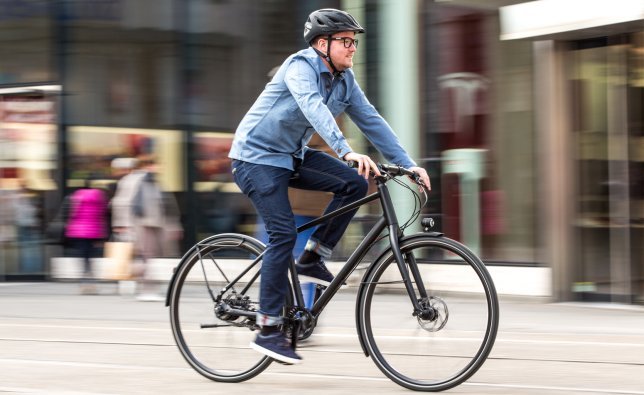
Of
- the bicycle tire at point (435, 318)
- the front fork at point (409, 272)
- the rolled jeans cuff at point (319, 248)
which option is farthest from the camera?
the rolled jeans cuff at point (319, 248)

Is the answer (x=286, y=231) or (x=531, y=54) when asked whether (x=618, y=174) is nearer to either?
(x=531, y=54)

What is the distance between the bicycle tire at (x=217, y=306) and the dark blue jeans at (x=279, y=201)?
6.6 inches

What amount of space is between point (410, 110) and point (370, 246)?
23.2 ft

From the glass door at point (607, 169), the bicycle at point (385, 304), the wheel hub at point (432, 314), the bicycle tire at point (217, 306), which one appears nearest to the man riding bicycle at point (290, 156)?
the bicycle at point (385, 304)

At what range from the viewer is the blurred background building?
415 inches

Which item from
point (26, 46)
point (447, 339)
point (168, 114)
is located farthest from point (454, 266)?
point (26, 46)

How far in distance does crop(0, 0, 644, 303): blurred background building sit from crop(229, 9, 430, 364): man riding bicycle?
2.81 meters

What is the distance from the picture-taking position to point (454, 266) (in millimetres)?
5062

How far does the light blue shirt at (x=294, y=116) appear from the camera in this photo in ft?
17.3

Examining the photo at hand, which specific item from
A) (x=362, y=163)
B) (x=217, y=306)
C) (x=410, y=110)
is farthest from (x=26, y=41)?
(x=362, y=163)

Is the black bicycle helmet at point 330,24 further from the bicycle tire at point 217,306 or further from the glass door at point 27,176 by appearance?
the glass door at point 27,176

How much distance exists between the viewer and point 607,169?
10609mm

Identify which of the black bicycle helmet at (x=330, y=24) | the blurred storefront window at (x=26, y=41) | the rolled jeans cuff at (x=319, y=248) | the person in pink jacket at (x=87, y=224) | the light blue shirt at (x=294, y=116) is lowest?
the person in pink jacket at (x=87, y=224)

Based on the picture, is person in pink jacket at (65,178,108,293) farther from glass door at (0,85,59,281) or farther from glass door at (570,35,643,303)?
glass door at (570,35,643,303)
